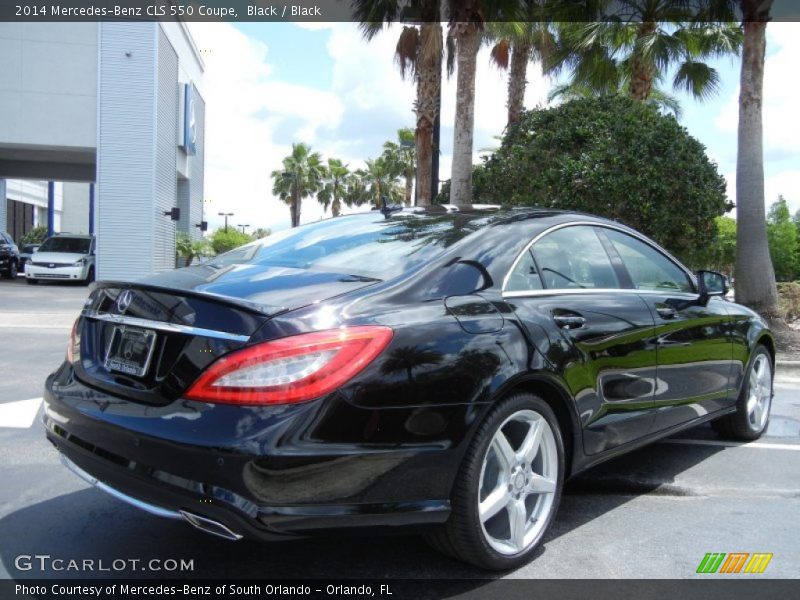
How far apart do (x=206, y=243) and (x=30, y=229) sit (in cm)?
4196

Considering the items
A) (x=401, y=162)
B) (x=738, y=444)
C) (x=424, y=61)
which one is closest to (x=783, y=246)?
(x=401, y=162)

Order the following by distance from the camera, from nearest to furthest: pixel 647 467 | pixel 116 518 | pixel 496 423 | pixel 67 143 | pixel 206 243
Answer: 1. pixel 496 423
2. pixel 116 518
3. pixel 647 467
4. pixel 67 143
5. pixel 206 243

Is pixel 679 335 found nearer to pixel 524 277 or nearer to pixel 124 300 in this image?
pixel 524 277

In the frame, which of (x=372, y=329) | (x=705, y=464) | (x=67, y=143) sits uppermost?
(x=67, y=143)

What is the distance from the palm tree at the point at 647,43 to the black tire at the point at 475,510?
12.7 m

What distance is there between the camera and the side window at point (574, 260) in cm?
338

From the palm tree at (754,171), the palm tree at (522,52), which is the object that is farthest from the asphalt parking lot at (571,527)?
the palm tree at (522,52)

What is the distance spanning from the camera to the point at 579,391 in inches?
124

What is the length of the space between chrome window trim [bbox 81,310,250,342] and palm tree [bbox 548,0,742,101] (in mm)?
13292

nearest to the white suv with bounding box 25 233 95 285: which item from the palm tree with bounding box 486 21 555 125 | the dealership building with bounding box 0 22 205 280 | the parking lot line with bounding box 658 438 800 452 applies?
the dealership building with bounding box 0 22 205 280

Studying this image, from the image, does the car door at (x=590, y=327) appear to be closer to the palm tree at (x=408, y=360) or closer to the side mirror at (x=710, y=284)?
the palm tree at (x=408, y=360)

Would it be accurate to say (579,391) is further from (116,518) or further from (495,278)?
(116,518)

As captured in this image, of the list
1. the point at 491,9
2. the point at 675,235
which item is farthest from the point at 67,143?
the point at 675,235

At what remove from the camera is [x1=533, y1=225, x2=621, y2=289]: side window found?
11.1 ft
